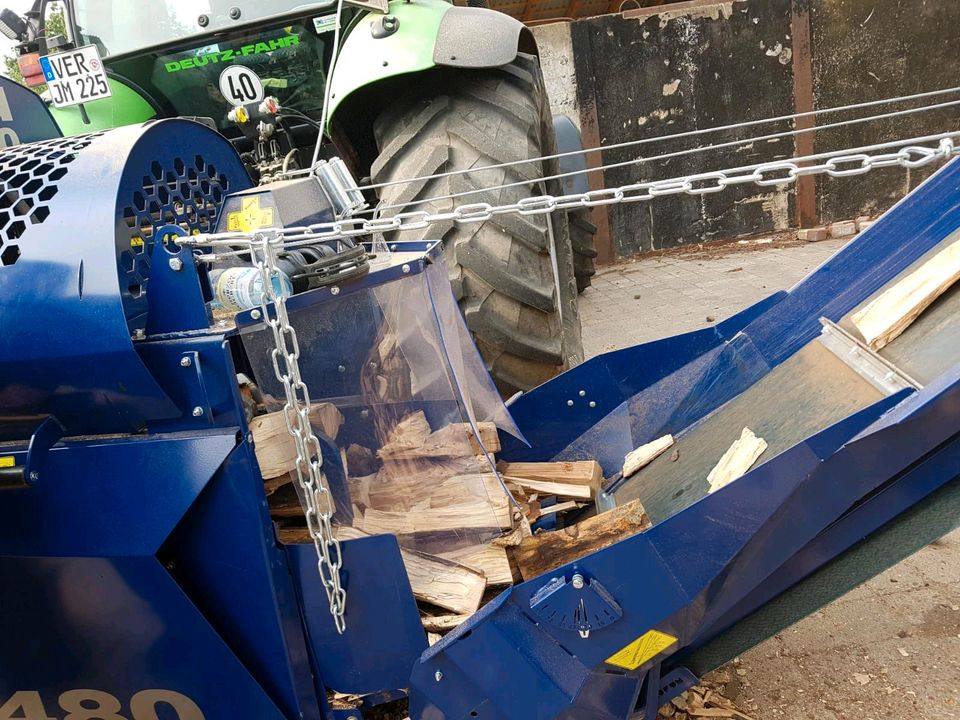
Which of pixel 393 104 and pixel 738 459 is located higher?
pixel 393 104

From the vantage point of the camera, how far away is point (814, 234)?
6.89 m

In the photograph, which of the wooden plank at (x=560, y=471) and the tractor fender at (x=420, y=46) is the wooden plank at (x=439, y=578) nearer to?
the wooden plank at (x=560, y=471)

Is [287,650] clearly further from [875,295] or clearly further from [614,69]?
[614,69]

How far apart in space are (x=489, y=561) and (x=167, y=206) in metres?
1.01

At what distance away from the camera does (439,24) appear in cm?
271

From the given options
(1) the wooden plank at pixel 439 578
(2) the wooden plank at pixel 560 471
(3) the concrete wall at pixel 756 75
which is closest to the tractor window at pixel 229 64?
(2) the wooden plank at pixel 560 471

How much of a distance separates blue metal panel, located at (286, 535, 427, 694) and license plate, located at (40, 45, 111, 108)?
180cm

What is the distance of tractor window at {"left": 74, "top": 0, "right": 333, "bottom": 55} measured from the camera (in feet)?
10.8

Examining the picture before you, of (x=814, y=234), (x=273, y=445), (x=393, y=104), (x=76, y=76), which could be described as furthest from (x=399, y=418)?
(x=814, y=234)

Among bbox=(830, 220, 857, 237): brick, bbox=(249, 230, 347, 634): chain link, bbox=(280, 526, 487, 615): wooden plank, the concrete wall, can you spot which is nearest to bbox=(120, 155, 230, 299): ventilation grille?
bbox=(249, 230, 347, 634): chain link

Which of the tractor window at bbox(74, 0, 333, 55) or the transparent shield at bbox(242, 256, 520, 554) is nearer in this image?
the transparent shield at bbox(242, 256, 520, 554)

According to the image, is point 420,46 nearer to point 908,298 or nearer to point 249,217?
point 249,217

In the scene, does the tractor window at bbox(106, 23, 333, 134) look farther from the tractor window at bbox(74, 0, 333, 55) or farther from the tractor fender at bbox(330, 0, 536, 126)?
the tractor fender at bbox(330, 0, 536, 126)

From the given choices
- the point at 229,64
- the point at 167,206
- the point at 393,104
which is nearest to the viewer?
the point at 167,206
